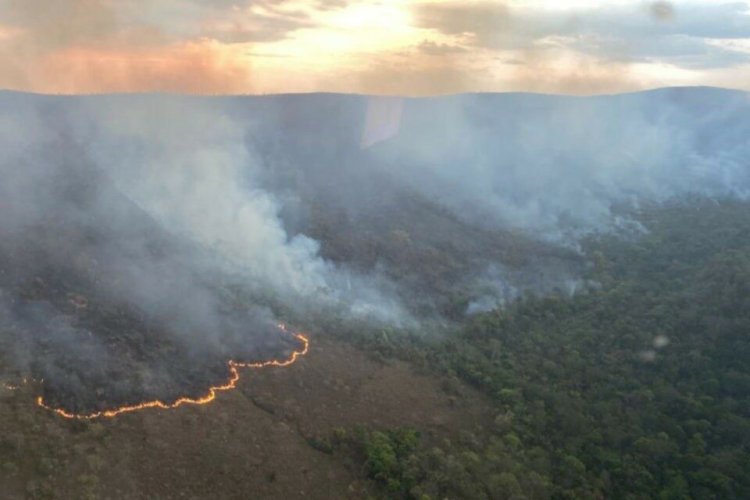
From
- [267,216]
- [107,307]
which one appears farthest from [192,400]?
[267,216]

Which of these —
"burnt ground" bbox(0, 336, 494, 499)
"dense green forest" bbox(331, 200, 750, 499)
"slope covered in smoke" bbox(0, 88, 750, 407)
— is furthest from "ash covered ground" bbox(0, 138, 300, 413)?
"dense green forest" bbox(331, 200, 750, 499)

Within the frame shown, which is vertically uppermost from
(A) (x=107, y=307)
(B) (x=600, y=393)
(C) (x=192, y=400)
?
(A) (x=107, y=307)

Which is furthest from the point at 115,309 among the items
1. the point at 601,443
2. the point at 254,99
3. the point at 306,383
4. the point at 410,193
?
the point at 254,99

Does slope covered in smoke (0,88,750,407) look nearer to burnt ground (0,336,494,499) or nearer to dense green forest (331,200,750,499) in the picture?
burnt ground (0,336,494,499)

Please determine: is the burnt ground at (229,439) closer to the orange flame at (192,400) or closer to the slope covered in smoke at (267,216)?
the orange flame at (192,400)

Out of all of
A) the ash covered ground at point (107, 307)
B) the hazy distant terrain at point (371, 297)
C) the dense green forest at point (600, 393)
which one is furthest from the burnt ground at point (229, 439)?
the dense green forest at point (600, 393)

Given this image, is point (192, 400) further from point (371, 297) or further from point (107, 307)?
point (371, 297)
